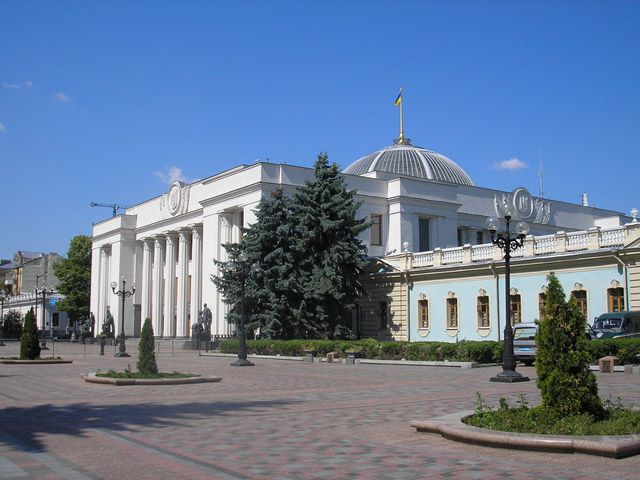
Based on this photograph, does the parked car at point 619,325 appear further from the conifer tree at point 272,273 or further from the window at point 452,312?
the conifer tree at point 272,273

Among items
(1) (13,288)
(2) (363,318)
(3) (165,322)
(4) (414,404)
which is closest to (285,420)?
(4) (414,404)

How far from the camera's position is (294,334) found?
42281 millimetres

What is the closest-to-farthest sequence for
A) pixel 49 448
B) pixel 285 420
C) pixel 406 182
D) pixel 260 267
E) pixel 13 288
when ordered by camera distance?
pixel 49 448 → pixel 285 420 → pixel 260 267 → pixel 406 182 → pixel 13 288

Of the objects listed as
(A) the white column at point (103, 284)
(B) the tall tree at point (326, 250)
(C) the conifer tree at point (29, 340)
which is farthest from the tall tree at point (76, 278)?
(C) the conifer tree at point (29, 340)

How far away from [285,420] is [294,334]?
1210 inches

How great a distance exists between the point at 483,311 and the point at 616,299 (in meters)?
7.65

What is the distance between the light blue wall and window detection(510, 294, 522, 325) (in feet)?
0.88

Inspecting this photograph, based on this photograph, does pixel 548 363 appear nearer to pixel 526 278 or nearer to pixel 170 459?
pixel 170 459

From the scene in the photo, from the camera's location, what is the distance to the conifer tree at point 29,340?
2975 cm

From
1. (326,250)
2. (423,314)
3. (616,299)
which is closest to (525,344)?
(616,299)

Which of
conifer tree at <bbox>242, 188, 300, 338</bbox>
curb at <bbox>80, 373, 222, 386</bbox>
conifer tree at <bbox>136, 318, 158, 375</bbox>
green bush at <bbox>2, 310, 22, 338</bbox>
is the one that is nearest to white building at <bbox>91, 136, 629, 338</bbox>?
conifer tree at <bbox>242, 188, 300, 338</bbox>

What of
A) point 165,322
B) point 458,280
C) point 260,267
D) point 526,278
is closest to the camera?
point 526,278

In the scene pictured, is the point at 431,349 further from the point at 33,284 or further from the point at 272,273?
the point at 33,284

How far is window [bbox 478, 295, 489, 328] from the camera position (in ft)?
127
